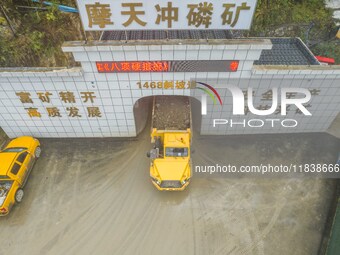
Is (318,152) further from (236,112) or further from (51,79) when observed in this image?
(51,79)

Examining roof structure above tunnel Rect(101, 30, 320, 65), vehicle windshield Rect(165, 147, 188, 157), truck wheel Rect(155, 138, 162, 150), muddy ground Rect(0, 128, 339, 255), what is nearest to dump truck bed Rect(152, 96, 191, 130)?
truck wheel Rect(155, 138, 162, 150)

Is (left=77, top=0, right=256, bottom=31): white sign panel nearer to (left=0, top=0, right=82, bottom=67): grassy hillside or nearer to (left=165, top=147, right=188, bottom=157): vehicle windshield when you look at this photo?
(left=0, top=0, right=82, bottom=67): grassy hillside

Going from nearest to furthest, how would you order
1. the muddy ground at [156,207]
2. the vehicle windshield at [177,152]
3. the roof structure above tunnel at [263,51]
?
1. the muddy ground at [156,207]
2. the roof structure above tunnel at [263,51]
3. the vehicle windshield at [177,152]

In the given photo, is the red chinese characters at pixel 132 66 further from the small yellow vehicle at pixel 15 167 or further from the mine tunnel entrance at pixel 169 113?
the small yellow vehicle at pixel 15 167

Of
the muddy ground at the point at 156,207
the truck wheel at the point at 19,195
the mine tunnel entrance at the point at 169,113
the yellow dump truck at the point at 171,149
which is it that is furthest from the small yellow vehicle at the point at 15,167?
the yellow dump truck at the point at 171,149

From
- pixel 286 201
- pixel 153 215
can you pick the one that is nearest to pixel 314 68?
pixel 286 201

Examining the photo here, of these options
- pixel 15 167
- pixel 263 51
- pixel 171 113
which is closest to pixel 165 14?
pixel 171 113

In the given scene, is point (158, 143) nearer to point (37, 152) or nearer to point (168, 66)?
point (168, 66)
